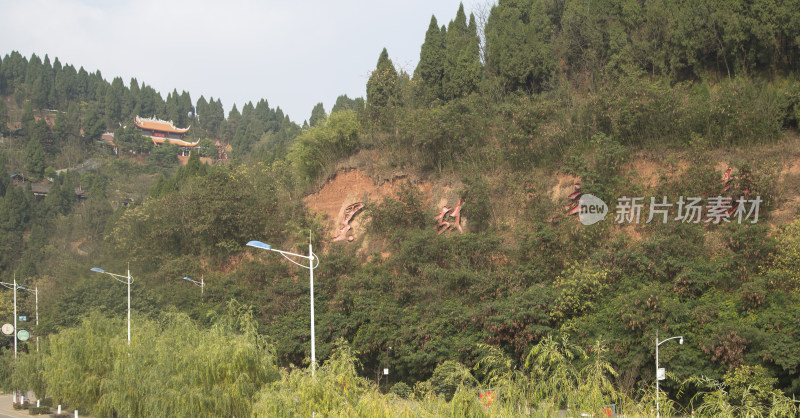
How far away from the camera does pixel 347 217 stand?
91.2ft

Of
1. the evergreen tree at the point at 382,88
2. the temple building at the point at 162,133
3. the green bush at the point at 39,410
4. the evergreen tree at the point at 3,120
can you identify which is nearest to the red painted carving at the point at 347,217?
the evergreen tree at the point at 382,88

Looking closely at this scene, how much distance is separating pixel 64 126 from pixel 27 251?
1545 inches

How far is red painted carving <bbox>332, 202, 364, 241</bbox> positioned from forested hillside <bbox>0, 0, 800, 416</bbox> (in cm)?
23

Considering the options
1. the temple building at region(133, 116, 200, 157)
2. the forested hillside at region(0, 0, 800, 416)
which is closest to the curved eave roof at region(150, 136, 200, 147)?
the temple building at region(133, 116, 200, 157)

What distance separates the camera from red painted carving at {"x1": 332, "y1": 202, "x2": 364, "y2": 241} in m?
27.5

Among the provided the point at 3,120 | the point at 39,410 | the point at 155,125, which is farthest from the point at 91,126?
the point at 39,410

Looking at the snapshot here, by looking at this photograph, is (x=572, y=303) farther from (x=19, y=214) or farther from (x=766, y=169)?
(x=19, y=214)

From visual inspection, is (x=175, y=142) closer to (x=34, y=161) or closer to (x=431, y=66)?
(x=34, y=161)

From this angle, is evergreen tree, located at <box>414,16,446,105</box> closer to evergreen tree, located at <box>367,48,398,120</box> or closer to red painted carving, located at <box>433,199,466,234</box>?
evergreen tree, located at <box>367,48,398,120</box>

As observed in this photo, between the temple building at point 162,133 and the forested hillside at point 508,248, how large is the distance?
5602cm

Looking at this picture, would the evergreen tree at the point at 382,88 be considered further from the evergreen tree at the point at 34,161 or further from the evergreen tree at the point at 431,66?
the evergreen tree at the point at 34,161

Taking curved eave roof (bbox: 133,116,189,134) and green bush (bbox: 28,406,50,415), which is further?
curved eave roof (bbox: 133,116,189,134)

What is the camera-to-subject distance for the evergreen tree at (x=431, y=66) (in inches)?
1193

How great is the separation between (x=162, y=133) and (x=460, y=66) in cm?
7115
